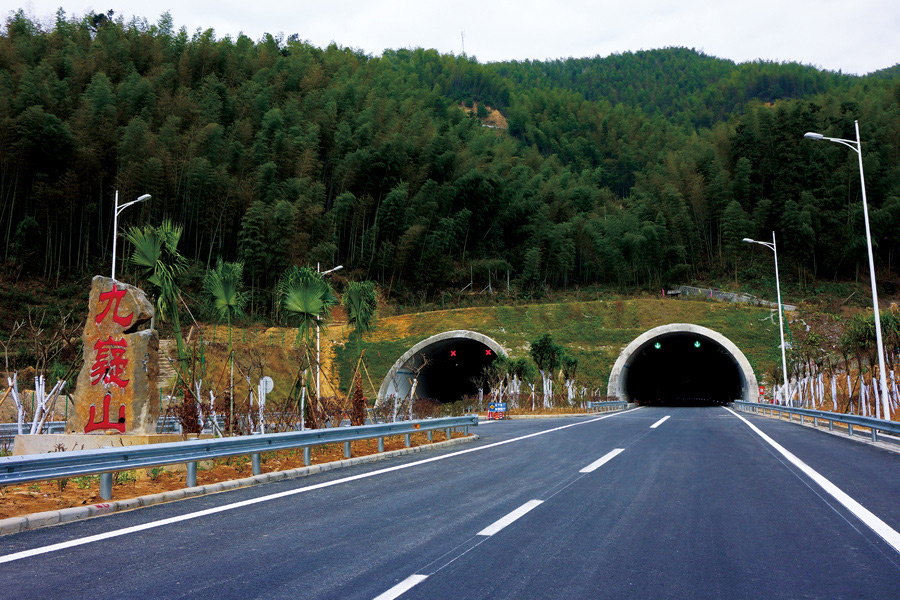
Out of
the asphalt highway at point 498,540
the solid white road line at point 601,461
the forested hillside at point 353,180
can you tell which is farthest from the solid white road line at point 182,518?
the forested hillside at point 353,180

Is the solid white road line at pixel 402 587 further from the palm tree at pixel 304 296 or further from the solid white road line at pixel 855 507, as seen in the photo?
the palm tree at pixel 304 296

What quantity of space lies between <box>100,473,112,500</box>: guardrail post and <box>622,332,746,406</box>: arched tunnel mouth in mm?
39831

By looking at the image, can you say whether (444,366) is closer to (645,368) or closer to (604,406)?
(604,406)

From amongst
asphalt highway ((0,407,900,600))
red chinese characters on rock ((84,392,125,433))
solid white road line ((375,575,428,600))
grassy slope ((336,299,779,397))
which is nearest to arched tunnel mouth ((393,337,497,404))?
grassy slope ((336,299,779,397))

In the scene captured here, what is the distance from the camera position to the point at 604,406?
124 feet

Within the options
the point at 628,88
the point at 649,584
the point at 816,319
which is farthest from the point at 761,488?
the point at 628,88

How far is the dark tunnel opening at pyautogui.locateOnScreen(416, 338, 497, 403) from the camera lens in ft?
149

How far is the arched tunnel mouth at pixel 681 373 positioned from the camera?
1965 inches

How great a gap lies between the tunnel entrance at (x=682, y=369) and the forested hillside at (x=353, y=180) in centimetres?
1014

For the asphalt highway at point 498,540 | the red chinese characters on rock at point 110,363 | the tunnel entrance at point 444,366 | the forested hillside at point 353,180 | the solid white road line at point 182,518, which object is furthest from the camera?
the forested hillside at point 353,180

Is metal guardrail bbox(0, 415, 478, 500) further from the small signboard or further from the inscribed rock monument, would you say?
the small signboard

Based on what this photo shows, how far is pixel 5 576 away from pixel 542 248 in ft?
226

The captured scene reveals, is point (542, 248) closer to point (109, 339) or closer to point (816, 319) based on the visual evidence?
point (816, 319)

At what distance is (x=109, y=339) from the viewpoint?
11406 millimetres
